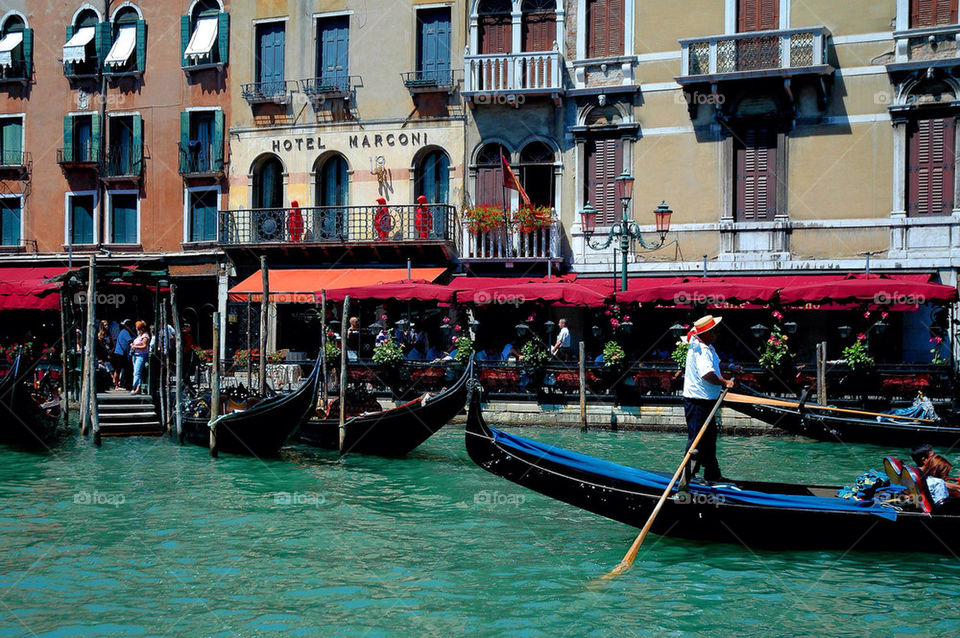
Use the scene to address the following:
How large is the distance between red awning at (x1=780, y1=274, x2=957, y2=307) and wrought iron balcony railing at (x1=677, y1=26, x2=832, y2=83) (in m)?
3.89

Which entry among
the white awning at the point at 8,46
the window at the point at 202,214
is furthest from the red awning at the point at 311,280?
the white awning at the point at 8,46

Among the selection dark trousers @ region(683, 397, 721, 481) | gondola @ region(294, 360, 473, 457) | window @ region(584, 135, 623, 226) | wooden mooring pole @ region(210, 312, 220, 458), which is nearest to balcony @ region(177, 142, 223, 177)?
window @ region(584, 135, 623, 226)

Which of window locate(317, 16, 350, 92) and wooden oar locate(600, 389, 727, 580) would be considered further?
window locate(317, 16, 350, 92)

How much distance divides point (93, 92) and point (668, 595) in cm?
1791

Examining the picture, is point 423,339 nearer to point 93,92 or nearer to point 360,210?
point 360,210

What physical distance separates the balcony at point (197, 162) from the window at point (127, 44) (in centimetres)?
194

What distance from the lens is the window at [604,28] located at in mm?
17469

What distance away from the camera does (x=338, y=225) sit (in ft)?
62.4

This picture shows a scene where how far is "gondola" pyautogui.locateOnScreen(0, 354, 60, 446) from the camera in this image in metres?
12.4

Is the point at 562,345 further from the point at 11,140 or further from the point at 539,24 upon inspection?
the point at 11,140

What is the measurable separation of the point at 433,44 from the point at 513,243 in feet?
13.1

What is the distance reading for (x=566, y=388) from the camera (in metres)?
14.5

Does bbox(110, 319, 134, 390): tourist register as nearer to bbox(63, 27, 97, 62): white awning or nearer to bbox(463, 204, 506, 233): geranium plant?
bbox(463, 204, 506, 233): geranium plant

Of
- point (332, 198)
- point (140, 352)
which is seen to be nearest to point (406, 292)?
point (140, 352)
